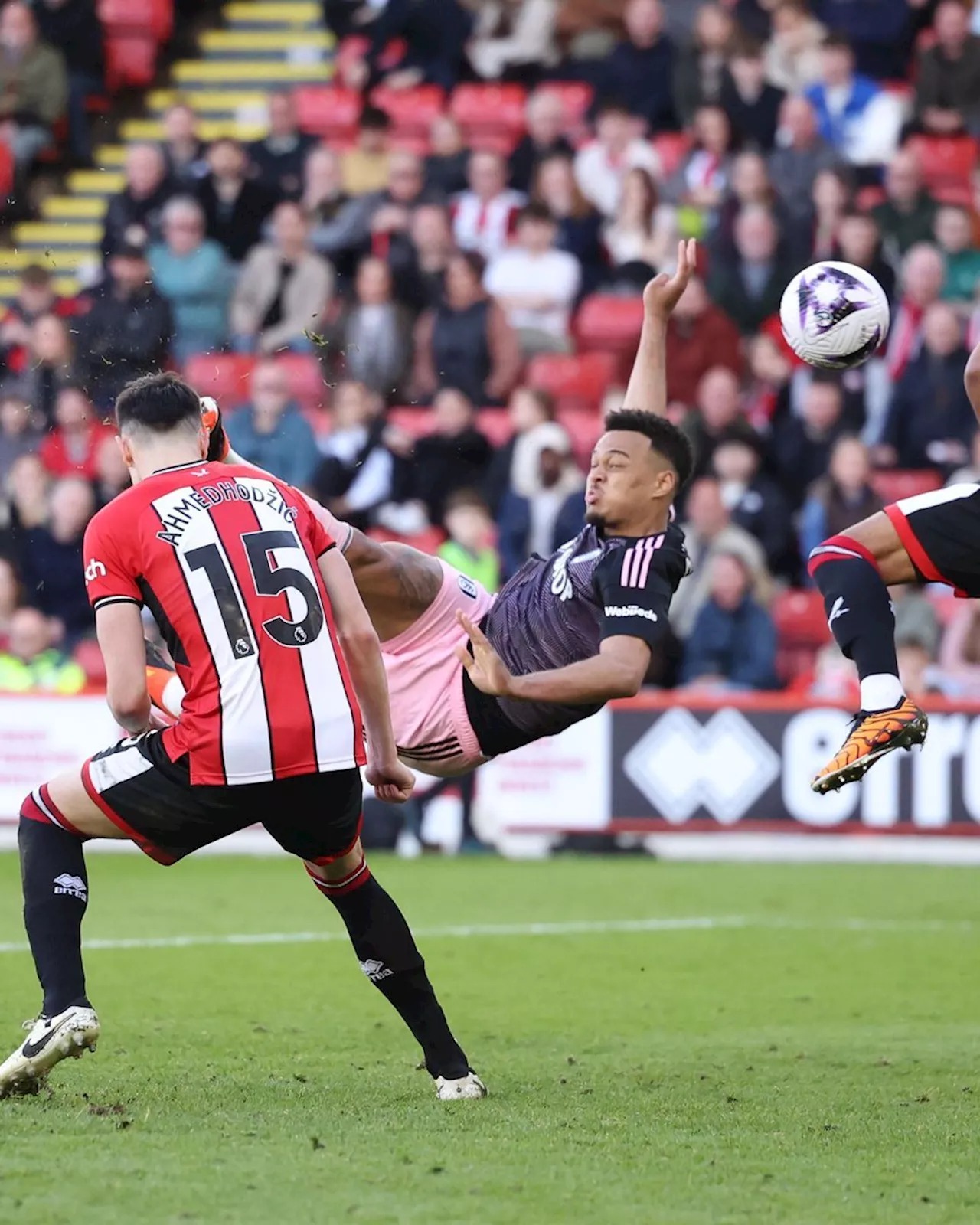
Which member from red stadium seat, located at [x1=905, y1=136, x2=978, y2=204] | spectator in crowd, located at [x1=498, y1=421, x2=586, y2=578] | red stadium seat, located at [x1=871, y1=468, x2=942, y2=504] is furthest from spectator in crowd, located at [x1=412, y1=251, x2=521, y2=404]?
red stadium seat, located at [x1=905, y1=136, x2=978, y2=204]

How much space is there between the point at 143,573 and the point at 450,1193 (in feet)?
6.36

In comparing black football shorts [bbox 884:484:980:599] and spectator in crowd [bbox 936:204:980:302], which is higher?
spectator in crowd [bbox 936:204:980:302]

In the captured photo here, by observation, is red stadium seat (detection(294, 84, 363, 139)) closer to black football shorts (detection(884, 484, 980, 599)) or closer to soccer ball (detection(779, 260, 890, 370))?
soccer ball (detection(779, 260, 890, 370))

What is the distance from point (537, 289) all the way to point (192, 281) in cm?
288

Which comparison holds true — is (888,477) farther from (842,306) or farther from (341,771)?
(341,771)

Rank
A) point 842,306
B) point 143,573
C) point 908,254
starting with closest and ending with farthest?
point 143,573, point 842,306, point 908,254

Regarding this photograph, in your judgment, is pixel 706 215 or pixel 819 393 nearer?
pixel 819 393

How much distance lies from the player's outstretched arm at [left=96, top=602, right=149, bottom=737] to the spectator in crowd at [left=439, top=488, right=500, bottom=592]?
8921 millimetres

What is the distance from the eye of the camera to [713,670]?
1485 centimetres

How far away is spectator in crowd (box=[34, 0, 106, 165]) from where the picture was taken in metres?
19.6

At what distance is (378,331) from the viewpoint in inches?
637

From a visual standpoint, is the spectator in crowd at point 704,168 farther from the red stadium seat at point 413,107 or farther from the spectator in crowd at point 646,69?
the red stadium seat at point 413,107

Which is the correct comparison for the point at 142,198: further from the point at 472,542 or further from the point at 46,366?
the point at 46,366

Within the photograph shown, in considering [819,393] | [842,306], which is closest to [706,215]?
[819,393]
